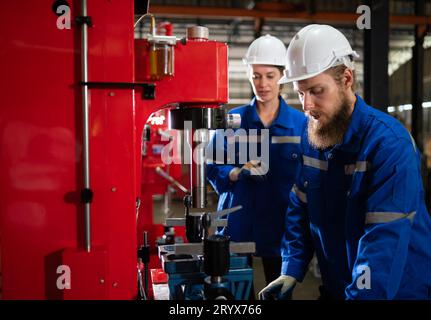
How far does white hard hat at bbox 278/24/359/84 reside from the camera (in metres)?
1.36

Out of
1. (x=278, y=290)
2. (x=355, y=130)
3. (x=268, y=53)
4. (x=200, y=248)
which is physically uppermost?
(x=268, y=53)

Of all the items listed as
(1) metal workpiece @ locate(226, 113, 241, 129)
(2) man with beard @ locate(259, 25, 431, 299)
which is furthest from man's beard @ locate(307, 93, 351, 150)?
(1) metal workpiece @ locate(226, 113, 241, 129)

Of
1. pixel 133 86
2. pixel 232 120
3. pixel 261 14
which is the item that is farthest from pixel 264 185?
pixel 261 14

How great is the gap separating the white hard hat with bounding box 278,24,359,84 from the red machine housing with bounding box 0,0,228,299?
0.55 metres

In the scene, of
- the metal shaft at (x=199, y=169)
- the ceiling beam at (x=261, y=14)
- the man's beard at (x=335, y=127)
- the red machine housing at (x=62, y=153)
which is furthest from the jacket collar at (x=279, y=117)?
the ceiling beam at (x=261, y=14)

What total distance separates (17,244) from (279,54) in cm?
166

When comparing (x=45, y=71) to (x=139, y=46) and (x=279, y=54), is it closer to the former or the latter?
(x=139, y=46)

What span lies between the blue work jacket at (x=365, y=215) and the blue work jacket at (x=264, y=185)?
1.46 feet

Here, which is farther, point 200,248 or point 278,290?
point 278,290

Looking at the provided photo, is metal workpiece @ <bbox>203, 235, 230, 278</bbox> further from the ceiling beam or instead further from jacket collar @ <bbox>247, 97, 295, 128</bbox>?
the ceiling beam

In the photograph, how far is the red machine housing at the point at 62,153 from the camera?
1.15m

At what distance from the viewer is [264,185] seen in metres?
2.11

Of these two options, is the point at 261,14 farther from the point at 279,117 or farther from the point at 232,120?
the point at 232,120

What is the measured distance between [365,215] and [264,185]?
924 millimetres
